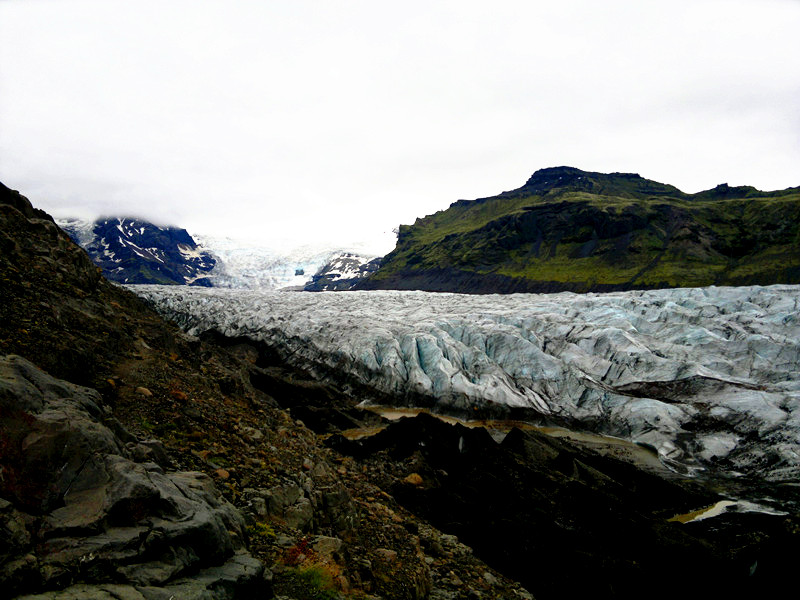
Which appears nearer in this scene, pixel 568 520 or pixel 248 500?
pixel 248 500

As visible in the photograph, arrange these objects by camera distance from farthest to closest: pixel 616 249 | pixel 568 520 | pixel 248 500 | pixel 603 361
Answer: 1. pixel 616 249
2. pixel 603 361
3. pixel 568 520
4. pixel 248 500

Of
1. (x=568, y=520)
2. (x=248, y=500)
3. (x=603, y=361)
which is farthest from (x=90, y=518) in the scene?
(x=603, y=361)

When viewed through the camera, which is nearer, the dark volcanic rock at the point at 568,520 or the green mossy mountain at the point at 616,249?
the dark volcanic rock at the point at 568,520

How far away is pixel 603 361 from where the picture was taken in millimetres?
34719

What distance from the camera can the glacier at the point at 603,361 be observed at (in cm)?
2583

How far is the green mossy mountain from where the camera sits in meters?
102

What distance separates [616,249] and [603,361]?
10319 centimetres

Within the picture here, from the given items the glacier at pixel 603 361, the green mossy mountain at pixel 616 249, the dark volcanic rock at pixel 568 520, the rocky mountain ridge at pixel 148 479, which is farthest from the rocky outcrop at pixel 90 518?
the green mossy mountain at pixel 616 249

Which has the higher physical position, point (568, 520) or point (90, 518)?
point (90, 518)

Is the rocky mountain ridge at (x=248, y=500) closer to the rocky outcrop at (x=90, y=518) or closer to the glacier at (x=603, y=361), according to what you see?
the rocky outcrop at (x=90, y=518)

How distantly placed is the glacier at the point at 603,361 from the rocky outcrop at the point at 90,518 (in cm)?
2730

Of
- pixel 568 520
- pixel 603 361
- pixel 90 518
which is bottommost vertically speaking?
pixel 568 520

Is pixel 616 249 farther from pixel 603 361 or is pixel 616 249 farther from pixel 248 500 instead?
pixel 248 500

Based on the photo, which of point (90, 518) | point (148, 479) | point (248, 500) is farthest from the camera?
point (248, 500)
